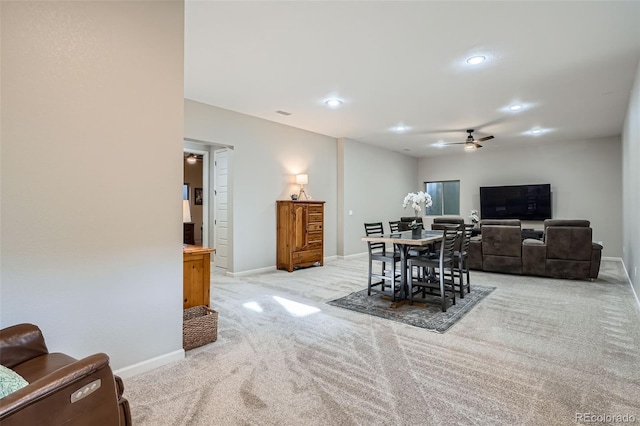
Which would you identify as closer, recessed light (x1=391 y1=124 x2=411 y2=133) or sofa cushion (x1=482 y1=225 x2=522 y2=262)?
sofa cushion (x1=482 y1=225 x2=522 y2=262)

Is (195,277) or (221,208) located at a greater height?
(221,208)

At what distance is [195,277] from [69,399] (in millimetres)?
2001

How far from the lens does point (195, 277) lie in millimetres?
3170

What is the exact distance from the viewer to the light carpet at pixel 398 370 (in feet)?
6.34

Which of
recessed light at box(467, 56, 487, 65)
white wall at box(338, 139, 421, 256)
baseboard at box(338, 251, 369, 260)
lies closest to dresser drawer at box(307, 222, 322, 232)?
white wall at box(338, 139, 421, 256)

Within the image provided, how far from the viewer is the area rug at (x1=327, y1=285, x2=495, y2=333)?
3418 millimetres

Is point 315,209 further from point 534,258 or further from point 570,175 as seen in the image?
point 570,175

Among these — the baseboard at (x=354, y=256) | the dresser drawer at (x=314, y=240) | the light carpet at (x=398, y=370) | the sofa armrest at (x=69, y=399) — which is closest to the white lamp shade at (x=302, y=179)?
the dresser drawer at (x=314, y=240)

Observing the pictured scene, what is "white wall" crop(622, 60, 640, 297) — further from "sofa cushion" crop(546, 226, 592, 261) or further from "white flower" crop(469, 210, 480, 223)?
"white flower" crop(469, 210, 480, 223)

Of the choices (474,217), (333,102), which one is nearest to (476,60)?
(333,102)

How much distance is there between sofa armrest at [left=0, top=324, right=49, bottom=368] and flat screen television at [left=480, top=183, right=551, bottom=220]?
32.1ft

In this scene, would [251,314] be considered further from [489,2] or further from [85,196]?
[489,2]

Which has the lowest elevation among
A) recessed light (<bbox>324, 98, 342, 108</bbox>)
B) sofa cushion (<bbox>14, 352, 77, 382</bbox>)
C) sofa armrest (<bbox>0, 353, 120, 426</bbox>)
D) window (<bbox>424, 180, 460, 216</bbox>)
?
sofa cushion (<bbox>14, 352, 77, 382</bbox>)

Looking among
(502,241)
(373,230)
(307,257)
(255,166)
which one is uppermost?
(255,166)
